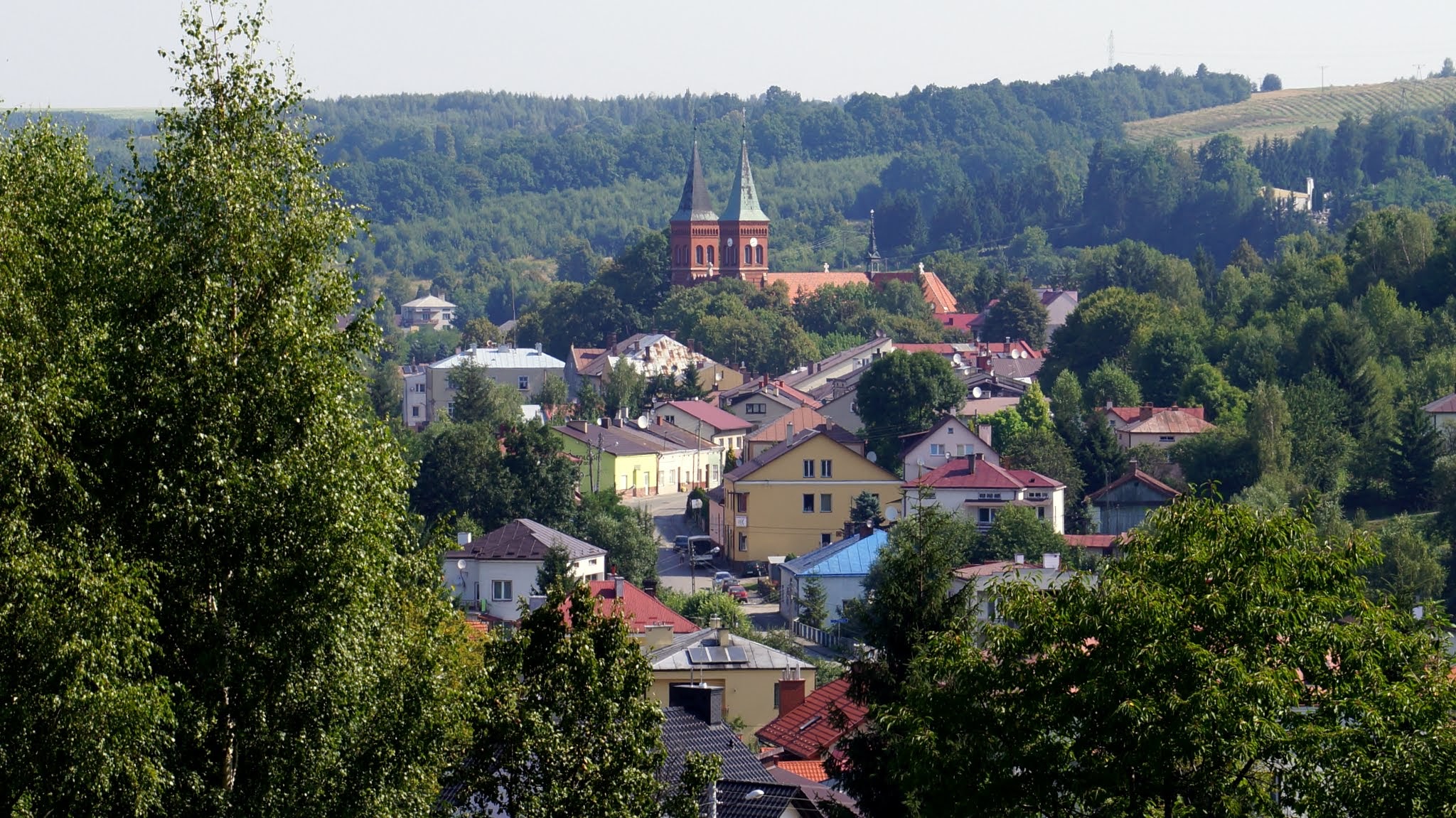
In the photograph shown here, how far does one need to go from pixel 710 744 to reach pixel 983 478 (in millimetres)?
34878

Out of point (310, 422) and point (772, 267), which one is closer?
point (310, 422)

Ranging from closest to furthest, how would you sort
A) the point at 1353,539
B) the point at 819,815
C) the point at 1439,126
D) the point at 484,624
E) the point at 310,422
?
the point at 310,422 → the point at 1353,539 → the point at 819,815 → the point at 484,624 → the point at 1439,126

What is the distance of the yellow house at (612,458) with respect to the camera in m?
74.9

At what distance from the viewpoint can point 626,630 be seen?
1535 cm

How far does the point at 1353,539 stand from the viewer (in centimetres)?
1680

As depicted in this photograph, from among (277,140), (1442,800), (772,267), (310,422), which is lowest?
(772,267)

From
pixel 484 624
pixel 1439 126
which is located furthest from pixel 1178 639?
pixel 1439 126

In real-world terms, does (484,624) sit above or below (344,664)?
below

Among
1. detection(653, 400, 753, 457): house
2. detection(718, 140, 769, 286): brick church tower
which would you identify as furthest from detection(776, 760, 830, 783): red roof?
detection(718, 140, 769, 286): brick church tower

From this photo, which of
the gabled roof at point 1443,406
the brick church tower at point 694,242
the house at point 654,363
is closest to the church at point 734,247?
the brick church tower at point 694,242

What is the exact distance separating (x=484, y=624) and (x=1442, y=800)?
27.0 m

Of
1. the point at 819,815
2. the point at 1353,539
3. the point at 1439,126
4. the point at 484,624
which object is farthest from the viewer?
the point at 1439,126

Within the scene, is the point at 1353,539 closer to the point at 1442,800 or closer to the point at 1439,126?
the point at 1442,800

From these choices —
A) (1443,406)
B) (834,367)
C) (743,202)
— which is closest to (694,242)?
(743,202)
